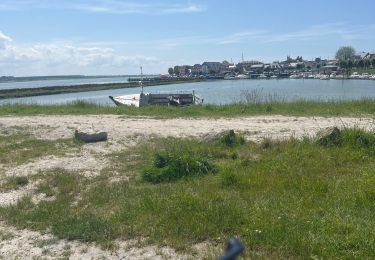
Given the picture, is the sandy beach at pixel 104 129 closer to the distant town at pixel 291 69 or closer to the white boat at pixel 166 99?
the white boat at pixel 166 99

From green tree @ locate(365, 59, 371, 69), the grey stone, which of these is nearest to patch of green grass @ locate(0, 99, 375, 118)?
the grey stone

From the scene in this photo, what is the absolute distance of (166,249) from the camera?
5.33m

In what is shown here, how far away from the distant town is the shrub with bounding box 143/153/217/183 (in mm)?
107338

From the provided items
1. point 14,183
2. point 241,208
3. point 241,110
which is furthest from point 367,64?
point 241,208

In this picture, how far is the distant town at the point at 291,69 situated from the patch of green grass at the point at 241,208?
107 meters

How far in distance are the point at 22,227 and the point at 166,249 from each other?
2.25 metres

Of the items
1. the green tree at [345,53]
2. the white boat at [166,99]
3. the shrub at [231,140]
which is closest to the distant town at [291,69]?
the green tree at [345,53]

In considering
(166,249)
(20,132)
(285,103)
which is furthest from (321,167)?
(285,103)

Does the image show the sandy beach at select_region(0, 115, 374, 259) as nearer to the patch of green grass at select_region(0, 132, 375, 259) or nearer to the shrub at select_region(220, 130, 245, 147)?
the patch of green grass at select_region(0, 132, 375, 259)

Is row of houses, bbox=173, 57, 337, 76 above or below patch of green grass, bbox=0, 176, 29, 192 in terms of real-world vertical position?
above

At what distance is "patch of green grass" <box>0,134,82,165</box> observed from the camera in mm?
11312

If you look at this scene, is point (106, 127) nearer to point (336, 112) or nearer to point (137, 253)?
point (336, 112)

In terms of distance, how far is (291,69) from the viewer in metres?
169

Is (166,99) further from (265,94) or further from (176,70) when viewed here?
(176,70)
